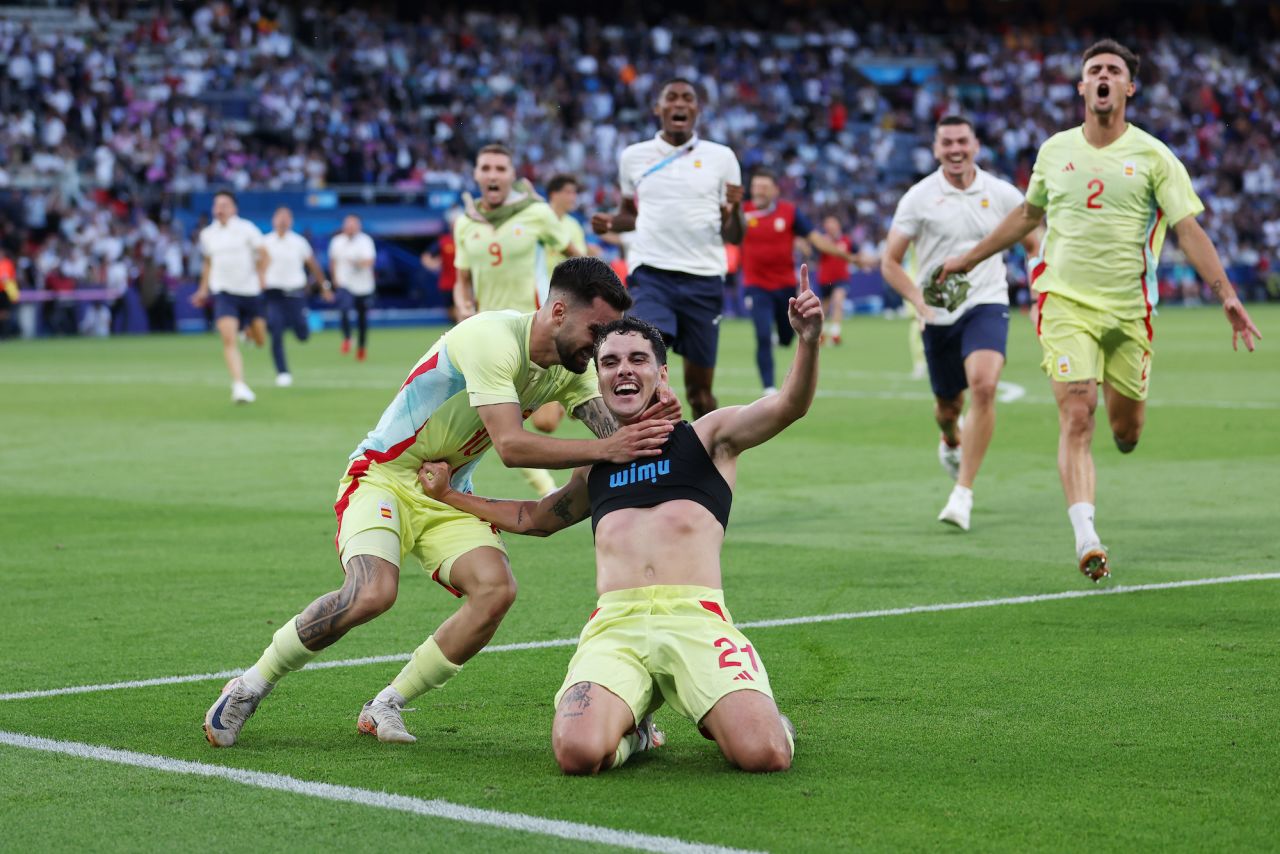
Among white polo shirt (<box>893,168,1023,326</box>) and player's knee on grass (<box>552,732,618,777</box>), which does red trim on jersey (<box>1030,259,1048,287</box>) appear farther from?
player's knee on grass (<box>552,732,618,777</box>)

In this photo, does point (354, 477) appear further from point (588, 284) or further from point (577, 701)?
point (577, 701)

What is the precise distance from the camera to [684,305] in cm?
1248

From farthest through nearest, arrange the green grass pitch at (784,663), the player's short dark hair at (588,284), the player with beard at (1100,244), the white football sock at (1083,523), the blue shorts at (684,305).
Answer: the blue shorts at (684,305), the player with beard at (1100,244), the white football sock at (1083,523), the player's short dark hair at (588,284), the green grass pitch at (784,663)

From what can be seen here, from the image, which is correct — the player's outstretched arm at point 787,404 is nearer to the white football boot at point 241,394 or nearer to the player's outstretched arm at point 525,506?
the player's outstretched arm at point 525,506

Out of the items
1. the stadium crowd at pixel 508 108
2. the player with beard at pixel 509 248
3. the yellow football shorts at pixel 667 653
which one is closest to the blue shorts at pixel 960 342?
the player with beard at pixel 509 248

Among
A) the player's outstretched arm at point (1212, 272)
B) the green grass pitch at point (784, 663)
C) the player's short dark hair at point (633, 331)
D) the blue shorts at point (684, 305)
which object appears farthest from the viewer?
the blue shorts at point (684, 305)

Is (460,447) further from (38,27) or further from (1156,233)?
(38,27)

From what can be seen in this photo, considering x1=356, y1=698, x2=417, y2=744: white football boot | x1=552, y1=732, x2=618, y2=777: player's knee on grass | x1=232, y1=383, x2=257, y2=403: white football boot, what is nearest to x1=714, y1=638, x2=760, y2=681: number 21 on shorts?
x1=552, y1=732, x2=618, y2=777: player's knee on grass

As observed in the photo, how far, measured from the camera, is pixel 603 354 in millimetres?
6027

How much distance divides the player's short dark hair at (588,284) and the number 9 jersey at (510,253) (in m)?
8.74

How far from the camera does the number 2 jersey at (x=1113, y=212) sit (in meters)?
Answer: 9.49

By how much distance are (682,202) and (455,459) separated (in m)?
6.17

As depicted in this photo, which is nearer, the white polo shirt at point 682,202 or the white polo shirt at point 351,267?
the white polo shirt at point 682,202

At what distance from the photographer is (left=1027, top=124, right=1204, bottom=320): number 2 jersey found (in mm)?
9492
